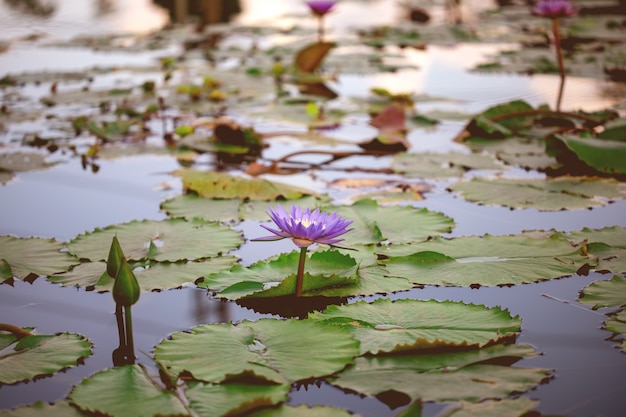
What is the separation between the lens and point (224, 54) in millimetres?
4641

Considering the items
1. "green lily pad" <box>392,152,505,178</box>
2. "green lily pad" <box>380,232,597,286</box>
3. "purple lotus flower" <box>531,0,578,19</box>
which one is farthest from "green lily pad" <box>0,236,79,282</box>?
"purple lotus flower" <box>531,0,578,19</box>

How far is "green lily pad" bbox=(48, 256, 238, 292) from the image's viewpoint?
1499 millimetres

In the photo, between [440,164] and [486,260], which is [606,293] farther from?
[440,164]

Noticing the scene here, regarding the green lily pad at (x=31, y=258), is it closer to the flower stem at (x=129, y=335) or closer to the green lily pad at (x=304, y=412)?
the flower stem at (x=129, y=335)

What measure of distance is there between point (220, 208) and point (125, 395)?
3.01 ft

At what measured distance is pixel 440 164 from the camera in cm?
232

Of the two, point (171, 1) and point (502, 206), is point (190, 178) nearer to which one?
point (502, 206)

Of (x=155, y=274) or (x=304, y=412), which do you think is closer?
(x=304, y=412)

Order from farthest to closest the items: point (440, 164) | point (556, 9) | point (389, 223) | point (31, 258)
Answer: point (556, 9), point (440, 164), point (389, 223), point (31, 258)

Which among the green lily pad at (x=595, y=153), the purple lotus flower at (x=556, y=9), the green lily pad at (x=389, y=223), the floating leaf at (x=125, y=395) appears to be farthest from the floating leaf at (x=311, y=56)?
the floating leaf at (x=125, y=395)

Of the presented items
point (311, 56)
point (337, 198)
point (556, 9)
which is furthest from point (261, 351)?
point (311, 56)

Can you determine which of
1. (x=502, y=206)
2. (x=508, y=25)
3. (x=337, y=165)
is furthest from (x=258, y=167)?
(x=508, y=25)

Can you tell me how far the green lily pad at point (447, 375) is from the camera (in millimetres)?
1086

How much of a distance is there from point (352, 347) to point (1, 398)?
1.76 ft
